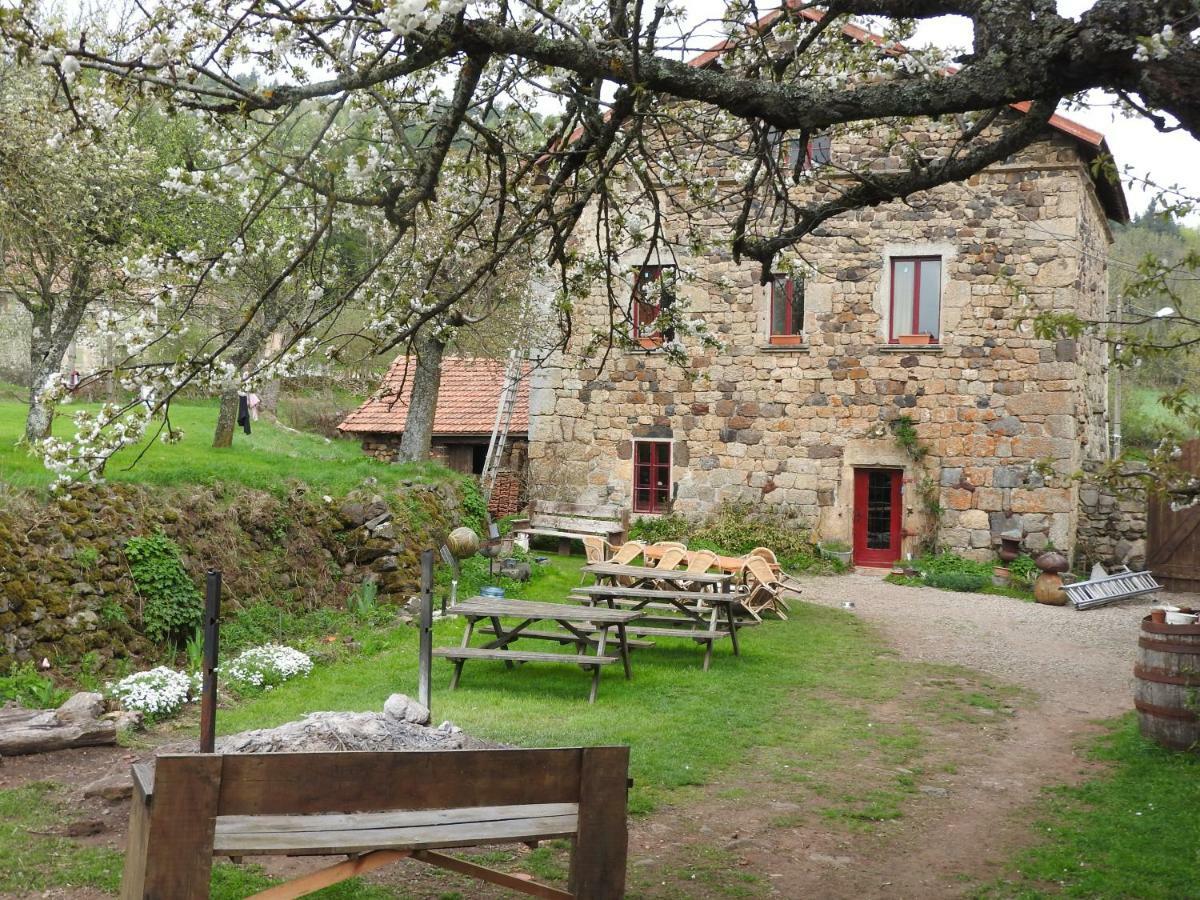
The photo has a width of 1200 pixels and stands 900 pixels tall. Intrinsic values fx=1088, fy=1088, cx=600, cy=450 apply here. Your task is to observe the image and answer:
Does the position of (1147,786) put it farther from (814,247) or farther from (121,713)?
(814,247)

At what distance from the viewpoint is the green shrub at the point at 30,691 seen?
8.45 meters

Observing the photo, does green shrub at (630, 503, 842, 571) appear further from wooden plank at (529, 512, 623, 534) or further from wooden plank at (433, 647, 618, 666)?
wooden plank at (433, 647, 618, 666)

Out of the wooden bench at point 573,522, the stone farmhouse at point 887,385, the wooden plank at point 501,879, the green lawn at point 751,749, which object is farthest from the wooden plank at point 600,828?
the wooden bench at point 573,522

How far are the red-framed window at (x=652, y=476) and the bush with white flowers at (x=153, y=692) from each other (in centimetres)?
1116

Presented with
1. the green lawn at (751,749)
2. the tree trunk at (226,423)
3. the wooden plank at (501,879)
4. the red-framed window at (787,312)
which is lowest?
the green lawn at (751,749)

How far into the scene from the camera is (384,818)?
3.69 meters

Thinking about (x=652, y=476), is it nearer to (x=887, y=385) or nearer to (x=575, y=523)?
(x=575, y=523)

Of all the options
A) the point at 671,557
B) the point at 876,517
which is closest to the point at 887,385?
the point at 876,517

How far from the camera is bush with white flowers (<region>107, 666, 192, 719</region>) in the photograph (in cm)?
859

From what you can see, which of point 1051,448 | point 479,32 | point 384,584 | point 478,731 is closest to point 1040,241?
point 1051,448

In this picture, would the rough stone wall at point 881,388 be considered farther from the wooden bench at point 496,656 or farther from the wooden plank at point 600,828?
the wooden plank at point 600,828

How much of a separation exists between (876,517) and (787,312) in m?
3.81

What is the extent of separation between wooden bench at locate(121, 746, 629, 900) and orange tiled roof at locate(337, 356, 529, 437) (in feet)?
58.5

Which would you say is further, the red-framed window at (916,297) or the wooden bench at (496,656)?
the red-framed window at (916,297)
